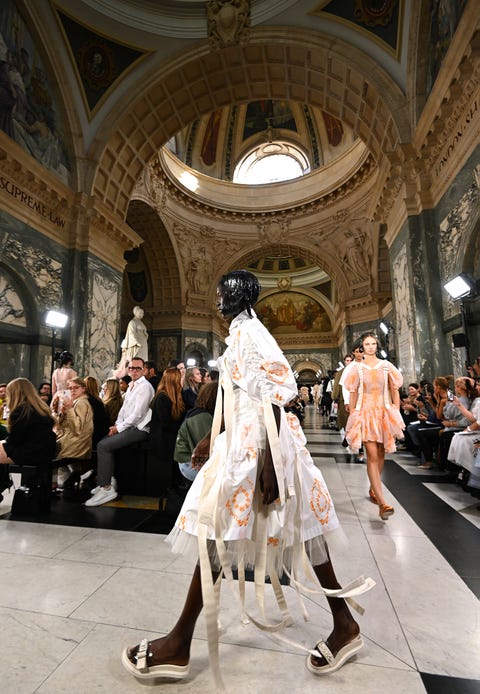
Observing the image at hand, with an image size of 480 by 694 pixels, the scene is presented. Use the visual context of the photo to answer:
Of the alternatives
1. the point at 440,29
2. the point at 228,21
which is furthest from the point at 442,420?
the point at 228,21

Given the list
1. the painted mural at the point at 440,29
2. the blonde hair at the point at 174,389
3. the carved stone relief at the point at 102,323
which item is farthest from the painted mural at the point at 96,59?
the blonde hair at the point at 174,389

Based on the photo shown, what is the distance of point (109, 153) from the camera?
10.6m

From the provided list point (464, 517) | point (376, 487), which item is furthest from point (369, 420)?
point (464, 517)

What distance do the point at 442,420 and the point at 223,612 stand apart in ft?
15.9

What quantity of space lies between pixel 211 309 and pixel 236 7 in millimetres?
11820

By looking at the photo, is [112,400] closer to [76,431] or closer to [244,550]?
[76,431]

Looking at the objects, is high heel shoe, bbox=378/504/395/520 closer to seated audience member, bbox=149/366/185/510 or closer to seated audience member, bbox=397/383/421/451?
seated audience member, bbox=149/366/185/510

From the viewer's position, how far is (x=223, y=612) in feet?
6.30

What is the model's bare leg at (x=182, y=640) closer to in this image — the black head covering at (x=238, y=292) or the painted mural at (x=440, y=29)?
the black head covering at (x=238, y=292)

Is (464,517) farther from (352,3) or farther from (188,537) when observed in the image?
(352,3)

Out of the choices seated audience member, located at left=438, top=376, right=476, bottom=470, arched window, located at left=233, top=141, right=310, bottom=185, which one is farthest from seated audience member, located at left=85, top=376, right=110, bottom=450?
arched window, located at left=233, top=141, right=310, bottom=185

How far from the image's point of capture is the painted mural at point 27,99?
781 centimetres

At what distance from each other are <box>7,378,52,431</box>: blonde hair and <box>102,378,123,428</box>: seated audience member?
4.77 feet

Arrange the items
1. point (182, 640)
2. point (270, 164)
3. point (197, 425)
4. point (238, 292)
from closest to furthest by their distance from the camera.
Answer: point (182, 640) → point (238, 292) → point (197, 425) → point (270, 164)
